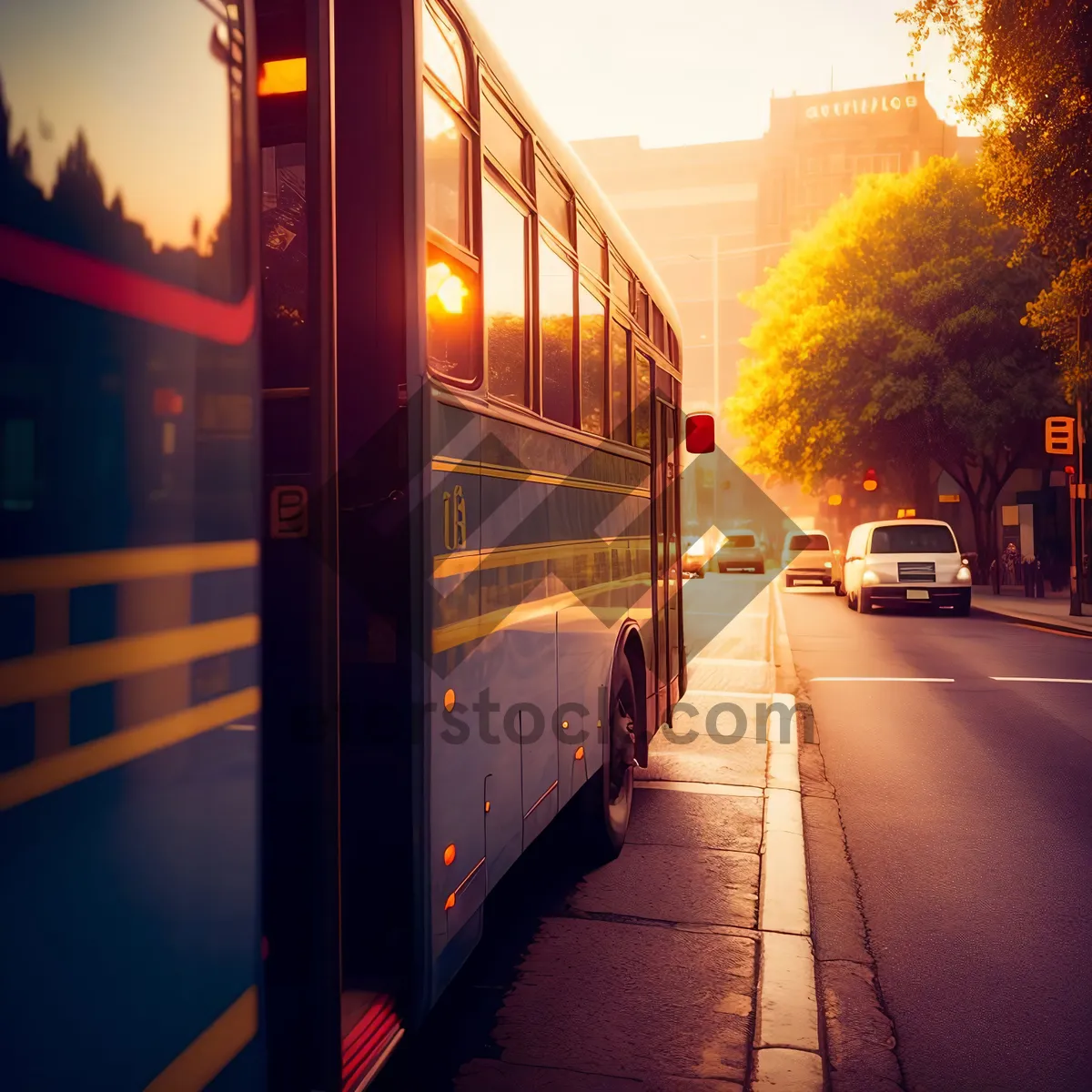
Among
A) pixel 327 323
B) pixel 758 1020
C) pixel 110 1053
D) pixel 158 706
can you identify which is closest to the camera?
pixel 110 1053

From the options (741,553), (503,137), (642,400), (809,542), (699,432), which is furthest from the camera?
(741,553)

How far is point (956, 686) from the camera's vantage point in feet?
43.7

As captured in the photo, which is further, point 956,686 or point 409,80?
point 956,686

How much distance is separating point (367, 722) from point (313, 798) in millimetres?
571

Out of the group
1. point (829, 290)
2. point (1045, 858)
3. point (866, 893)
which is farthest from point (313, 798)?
point (829, 290)

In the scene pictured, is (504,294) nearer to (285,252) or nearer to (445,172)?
(445,172)

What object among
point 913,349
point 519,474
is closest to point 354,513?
point 519,474

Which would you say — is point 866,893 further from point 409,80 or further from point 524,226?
point 409,80

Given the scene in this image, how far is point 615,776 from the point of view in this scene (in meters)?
6.51

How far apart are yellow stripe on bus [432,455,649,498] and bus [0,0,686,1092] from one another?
0.03m

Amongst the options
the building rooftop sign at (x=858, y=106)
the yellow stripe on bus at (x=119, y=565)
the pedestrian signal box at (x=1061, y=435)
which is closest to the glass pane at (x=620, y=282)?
the yellow stripe on bus at (x=119, y=565)

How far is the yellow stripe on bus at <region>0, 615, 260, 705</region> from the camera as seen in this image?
1.69m

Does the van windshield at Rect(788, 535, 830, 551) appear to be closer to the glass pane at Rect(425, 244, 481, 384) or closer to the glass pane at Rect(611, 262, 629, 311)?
the glass pane at Rect(611, 262, 629, 311)

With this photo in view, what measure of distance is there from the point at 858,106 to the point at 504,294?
96.7 metres
